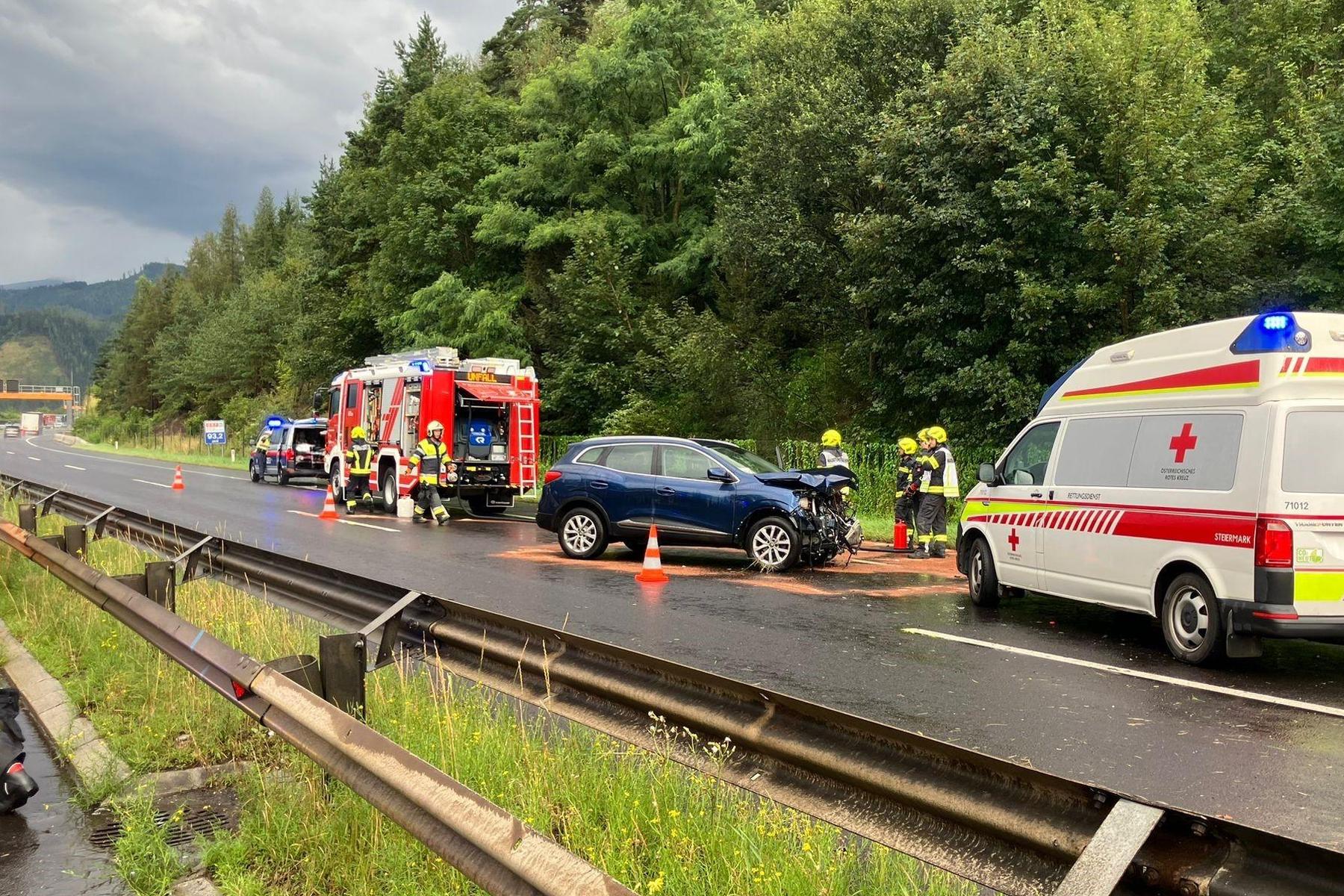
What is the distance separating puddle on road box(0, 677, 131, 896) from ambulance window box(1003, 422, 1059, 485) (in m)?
8.16

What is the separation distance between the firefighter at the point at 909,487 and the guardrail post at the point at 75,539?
10.5 metres

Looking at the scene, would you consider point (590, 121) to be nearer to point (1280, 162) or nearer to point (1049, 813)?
point (1280, 162)

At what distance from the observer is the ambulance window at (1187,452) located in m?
7.49

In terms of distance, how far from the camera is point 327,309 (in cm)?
4675

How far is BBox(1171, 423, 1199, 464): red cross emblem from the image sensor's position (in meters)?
7.84

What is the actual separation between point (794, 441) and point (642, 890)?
19.5 metres

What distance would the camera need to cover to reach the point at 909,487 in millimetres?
15188

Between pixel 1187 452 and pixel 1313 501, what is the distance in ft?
3.26

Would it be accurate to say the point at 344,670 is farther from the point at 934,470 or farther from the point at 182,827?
the point at 934,470

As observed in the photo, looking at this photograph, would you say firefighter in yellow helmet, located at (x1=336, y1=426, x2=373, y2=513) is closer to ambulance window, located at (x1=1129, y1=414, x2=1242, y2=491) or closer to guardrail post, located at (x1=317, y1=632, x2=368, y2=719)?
ambulance window, located at (x1=1129, y1=414, x2=1242, y2=491)

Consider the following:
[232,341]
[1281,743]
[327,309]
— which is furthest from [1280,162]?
[232,341]

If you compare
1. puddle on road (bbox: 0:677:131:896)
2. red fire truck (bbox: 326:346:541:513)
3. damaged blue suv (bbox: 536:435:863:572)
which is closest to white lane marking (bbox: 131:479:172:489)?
red fire truck (bbox: 326:346:541:513)

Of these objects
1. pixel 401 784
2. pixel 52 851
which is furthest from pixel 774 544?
pixel 401 784

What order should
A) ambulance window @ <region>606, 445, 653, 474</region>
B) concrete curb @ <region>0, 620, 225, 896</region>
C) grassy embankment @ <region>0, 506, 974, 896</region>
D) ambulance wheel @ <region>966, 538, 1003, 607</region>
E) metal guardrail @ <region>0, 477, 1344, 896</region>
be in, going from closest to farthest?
metal guardrail @ <region>0, 477, 1344, 896</region>
grassy embankment @ <region>0, 506, 974, 896</region>
concrete curb @ <region>0, 620, 225, 896</region>
ambulance wheel @ <region>966, 538, 1003, 607</region>
ambulance window @ <region>606, 445, 653, 474</region>
